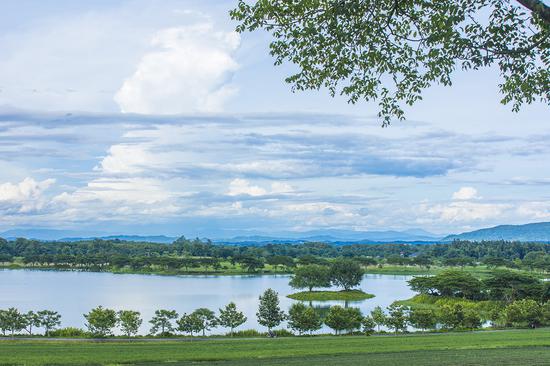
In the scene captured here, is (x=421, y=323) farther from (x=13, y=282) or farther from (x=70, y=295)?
(x=13, y=282)

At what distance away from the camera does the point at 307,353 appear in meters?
26.3

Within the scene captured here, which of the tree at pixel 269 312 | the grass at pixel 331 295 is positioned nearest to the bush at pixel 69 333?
the tree at pixel 269 312

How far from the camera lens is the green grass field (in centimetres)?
1998

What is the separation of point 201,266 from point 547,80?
13526cm

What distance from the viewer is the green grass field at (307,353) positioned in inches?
787

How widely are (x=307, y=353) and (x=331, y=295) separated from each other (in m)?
62.0

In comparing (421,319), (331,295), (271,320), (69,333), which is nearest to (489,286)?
(331,295)

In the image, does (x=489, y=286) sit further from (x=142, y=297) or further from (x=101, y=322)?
(x=101, y=322)

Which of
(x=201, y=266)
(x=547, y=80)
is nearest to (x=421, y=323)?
(x=547, y=80)

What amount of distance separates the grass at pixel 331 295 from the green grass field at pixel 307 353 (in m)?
48.5

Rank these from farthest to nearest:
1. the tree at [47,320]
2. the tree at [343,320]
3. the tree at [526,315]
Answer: the tree at [526,315]
the tree at [343,320]
the tree at [47,320]

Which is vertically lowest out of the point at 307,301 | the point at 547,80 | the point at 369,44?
the point at 307,301

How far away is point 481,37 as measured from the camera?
387 inches

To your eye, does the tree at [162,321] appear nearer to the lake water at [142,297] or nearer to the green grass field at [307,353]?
the lake water at [142,297]
